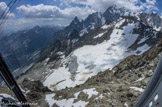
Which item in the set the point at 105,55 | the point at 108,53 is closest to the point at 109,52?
the point at 108,53

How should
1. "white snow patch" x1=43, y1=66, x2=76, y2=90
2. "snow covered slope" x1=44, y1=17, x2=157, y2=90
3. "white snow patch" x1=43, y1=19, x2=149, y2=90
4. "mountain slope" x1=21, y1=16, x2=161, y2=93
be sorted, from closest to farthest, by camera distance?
"white snow patch" x1=43, y1=66, x2=76, y2=90 → "mountain slope" x1=21, y1=16, x2=161, y2=93 → "snow covered slope" x1=44, y1=17, x2=157, y2=90 → "white snow patch" x1=43, y1=19, x2=149, y2=90

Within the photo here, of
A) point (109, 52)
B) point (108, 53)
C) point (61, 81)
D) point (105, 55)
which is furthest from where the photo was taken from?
point (109, 52)

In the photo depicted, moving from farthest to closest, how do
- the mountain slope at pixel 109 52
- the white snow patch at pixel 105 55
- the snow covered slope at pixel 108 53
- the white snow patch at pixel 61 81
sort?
1. the white snow patch at pixel 105 55
2. the snow covered slope at pixel 108 53
3. the mountain slope at pixel 109 52
4. the white snow patch at pixel 61 81

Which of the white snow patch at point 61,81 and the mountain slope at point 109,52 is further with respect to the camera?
the mountain slope at point 109,52

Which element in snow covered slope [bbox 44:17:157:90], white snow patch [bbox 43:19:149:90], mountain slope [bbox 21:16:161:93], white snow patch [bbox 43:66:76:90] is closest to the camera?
white snow patch [bbox 43:66:76:90]

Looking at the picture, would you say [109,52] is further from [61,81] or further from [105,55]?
[61,81]

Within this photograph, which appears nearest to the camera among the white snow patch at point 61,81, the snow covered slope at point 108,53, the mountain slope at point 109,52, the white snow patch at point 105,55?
the white snow patch at point 61,81

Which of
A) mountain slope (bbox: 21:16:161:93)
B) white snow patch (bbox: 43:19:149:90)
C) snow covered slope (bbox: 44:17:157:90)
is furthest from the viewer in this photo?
white snow patch (bbox: 43:19:149:90)

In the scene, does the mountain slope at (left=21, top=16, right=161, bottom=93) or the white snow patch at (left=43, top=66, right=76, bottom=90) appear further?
the mountain slope at (left=21, top=16, right=161, bottom=93)

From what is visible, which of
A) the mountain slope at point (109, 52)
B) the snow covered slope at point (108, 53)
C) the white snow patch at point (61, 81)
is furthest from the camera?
the snow covered slope at point (108, 53)

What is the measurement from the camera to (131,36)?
155375 mm

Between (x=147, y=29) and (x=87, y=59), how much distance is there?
74088 mm

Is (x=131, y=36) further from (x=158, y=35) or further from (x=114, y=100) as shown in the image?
(x=114, y=100)

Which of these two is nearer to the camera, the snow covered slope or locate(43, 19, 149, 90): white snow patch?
the snow covered slope
